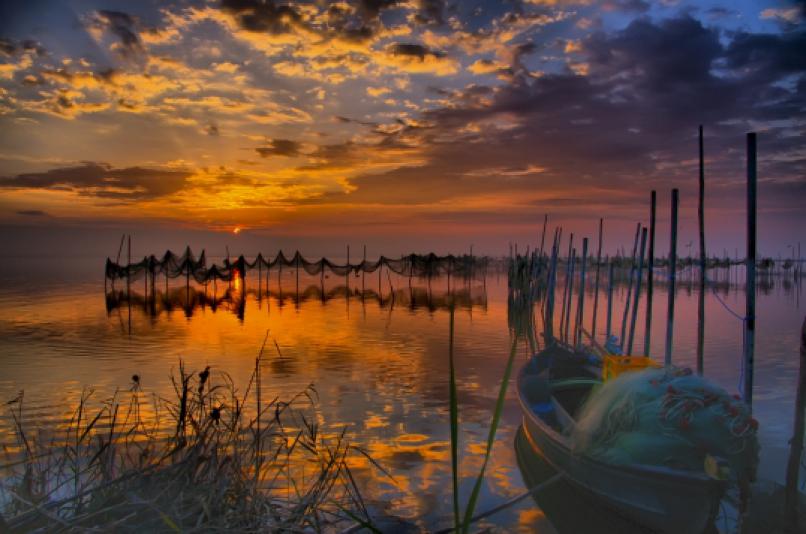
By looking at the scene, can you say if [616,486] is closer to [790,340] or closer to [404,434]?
[404,434]

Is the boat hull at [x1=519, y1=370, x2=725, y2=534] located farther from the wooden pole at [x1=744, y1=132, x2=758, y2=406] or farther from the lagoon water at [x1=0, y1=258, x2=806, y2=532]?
the wooden pole at [x1=744, y1=132, x2=758, y2=406]

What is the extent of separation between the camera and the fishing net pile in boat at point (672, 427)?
15.2 ft

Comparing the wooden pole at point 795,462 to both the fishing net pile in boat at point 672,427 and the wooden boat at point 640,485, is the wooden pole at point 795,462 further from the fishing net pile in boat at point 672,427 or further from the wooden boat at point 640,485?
the wooden boat at point 640,485

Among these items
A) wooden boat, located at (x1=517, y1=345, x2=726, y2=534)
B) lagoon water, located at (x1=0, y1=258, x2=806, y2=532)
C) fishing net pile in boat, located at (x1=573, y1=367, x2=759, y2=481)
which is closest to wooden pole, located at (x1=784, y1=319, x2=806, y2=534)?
fishing net pile in boat, located at (x1=573, y1=367, x2=759, y2=481)

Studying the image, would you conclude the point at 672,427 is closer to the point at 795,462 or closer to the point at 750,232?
the point at 795,462

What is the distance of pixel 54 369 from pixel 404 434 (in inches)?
274

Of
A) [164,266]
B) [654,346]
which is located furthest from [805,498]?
[164,266]

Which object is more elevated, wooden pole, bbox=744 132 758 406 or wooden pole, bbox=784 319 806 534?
wooden pole, bbox=744 132 758 406

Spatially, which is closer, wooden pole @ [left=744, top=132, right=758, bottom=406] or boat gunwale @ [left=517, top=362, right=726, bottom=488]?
boat gunwale @ [left=517, top=362, right=726, bottom=488]

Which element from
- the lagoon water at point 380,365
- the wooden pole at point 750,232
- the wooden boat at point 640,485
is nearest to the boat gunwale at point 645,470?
the wooden boat at point 640,485

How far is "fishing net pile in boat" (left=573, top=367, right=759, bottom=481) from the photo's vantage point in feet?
15.2

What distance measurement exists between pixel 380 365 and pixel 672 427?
747cm

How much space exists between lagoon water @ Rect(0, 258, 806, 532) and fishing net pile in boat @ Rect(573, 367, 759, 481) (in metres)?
0.99

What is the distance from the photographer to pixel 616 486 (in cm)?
479
